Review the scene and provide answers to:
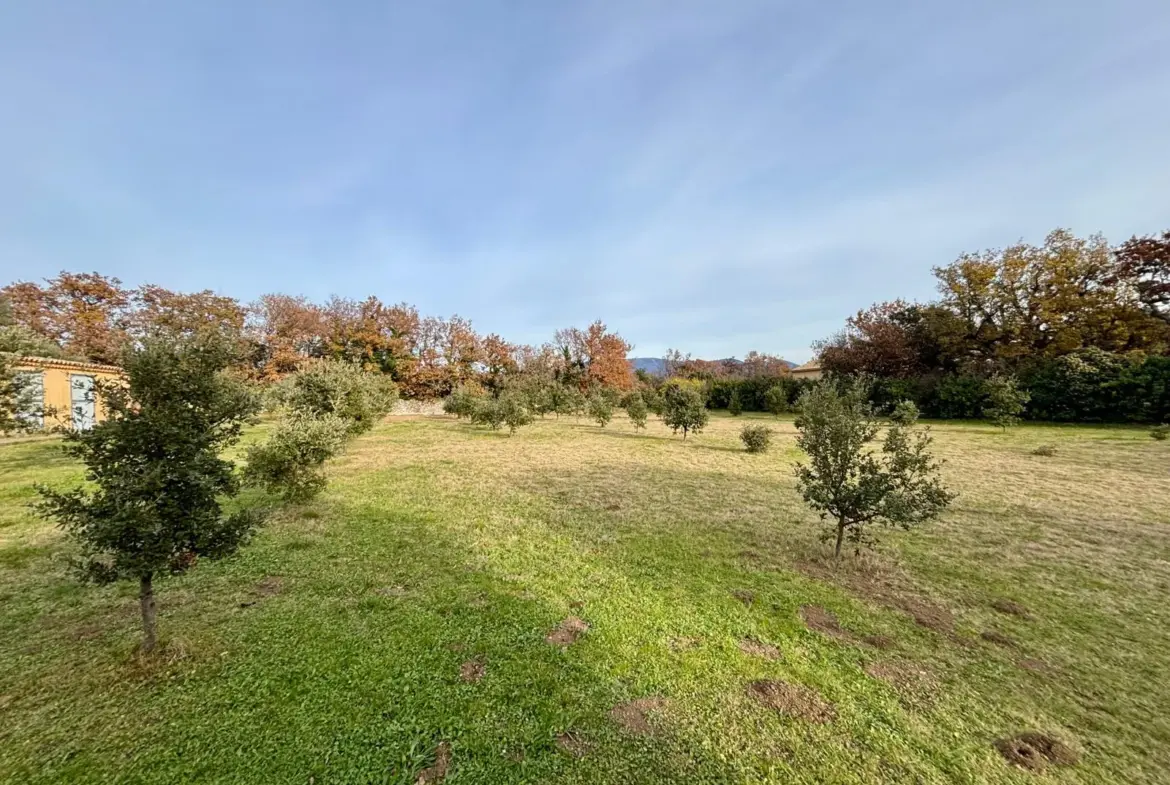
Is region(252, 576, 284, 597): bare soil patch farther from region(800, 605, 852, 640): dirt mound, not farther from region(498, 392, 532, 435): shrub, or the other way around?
region(498, 392, 532, 435): shrub

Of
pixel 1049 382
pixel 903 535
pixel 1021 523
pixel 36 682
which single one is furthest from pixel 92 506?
pixel 1049 382

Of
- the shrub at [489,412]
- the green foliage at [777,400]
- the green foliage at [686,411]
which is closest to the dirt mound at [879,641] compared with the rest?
the green foliage at [686,411]

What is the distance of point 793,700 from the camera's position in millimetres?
2965

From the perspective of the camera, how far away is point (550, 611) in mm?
4168

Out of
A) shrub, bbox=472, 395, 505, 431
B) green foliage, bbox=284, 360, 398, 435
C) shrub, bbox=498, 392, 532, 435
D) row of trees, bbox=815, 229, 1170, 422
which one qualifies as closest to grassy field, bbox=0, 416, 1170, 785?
green foliage, bbox=284, 360, 398, 435

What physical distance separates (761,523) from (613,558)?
9.38 ft

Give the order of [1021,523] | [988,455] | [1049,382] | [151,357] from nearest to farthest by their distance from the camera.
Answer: [151,357]
[1021,523]
[988,455]
[1049,382]

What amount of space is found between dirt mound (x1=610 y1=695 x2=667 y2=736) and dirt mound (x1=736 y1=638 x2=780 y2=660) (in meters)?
0.98

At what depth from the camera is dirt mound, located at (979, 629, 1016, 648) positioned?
3.67 meters

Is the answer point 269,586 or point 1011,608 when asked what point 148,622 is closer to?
point 269,586

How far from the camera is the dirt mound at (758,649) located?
3.48 metres

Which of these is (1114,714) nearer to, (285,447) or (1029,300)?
(285,447)

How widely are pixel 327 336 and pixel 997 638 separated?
33.1 m

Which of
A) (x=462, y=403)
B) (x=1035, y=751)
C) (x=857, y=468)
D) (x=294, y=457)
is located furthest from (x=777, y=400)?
(x=1035, y=751)
